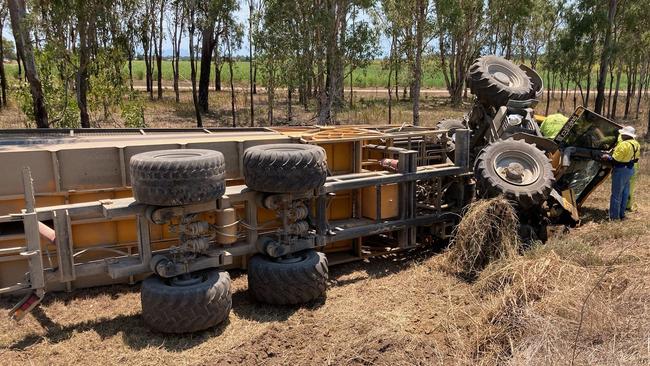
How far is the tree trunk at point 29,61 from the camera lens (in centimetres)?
1122

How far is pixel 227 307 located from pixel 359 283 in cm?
198

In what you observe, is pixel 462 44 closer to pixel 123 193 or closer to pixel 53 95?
pixel 53 95

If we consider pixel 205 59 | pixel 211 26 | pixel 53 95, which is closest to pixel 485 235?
pixel 53 95

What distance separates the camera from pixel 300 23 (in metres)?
18.2

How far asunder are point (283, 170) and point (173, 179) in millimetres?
1184

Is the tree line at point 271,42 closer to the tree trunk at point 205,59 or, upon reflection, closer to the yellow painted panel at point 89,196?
the tree trunk at point 205,59

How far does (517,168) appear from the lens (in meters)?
7.53

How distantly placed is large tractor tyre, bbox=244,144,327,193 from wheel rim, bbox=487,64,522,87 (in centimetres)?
525

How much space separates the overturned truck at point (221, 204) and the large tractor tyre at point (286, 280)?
0.6 inches

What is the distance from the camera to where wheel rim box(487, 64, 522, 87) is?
9.55m

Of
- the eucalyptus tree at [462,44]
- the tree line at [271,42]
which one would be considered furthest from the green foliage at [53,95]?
the eucalyptus tree at [462,44]

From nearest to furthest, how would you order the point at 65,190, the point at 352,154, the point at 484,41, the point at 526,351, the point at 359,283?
the point at 526,351, the point at 65,190, the point at 359,283, the point at 352,154, the point at 484,41

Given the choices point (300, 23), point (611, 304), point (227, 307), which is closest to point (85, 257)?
point (227, 307)

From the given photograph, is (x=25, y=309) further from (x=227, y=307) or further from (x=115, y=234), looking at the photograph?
(x=227, y=307)
